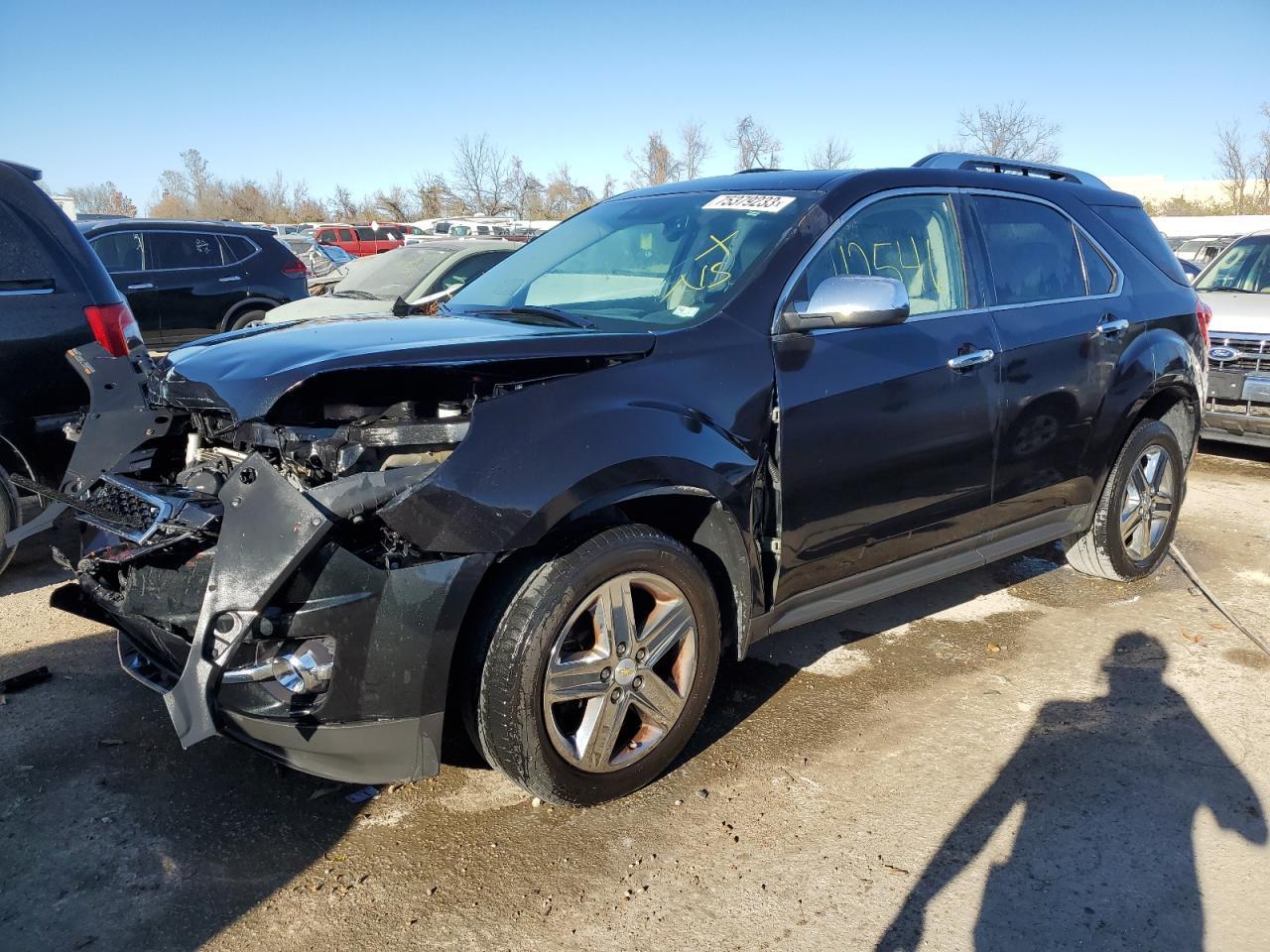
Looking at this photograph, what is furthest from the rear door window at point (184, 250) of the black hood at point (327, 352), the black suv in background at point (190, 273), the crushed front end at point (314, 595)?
the crushed front end at point (314, 595)

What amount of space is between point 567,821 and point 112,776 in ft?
4.90

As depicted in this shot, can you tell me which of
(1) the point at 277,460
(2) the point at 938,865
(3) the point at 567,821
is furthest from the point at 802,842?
(1) the point at 277,460

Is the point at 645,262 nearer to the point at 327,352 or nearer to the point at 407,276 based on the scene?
the point at 327,352

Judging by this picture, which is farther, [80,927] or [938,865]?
[938,865]

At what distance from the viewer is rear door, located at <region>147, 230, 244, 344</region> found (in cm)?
1058

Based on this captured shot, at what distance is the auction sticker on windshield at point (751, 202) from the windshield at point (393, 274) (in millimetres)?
5775

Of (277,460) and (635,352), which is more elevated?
(635,352)

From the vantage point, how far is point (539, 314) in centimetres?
351

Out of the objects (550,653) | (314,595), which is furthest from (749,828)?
(314,595)

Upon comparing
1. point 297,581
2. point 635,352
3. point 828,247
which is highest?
point 828,247

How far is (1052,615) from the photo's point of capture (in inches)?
186

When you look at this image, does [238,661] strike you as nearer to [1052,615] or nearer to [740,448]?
[740,448]

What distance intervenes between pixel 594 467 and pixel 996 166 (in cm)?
292

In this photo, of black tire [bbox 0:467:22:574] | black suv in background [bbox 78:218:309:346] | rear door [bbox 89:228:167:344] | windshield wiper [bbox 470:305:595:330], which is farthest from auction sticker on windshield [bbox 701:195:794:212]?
rear door [bbox 89:228:167:344]
